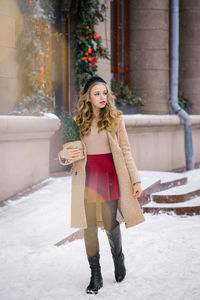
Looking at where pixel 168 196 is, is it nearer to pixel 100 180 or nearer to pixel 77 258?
pixel 77 258

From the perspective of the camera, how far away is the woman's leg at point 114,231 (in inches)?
112

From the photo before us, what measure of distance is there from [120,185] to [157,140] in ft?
19.2

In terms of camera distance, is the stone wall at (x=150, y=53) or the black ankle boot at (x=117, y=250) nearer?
the black ankle boot at (x=117, y=250)

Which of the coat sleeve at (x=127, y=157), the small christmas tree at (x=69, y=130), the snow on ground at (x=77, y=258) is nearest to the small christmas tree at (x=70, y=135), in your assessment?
the small christmas tree at (x=69, y=130)

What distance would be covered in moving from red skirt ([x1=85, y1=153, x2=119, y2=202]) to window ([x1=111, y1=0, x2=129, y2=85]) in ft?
20.4

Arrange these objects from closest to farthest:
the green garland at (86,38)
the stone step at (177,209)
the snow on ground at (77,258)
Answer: the snow on ground at (77,258)
the stone step at (177,209)
the green garland at (86,38)

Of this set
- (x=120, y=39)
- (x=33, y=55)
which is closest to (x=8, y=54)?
(x=33, y=55)

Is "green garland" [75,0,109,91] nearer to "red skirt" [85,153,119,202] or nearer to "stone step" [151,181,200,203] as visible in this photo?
"stone step" [151,181,200,203]

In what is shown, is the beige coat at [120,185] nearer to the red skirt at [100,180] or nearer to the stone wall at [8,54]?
the red skirt at [100,180]

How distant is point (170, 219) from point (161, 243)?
3.07ft

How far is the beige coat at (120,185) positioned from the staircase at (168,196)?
2.18 meters

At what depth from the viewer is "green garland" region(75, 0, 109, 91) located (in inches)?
279

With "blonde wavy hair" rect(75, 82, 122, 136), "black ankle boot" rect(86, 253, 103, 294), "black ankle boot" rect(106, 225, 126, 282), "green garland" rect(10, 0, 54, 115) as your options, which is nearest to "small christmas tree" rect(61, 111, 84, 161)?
"blonde wavy hair" rect(75, 82, 122, 136)

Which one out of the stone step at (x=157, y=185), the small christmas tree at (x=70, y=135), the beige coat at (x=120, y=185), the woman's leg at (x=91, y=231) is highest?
the small christmas tree at (x=70, y=135)
